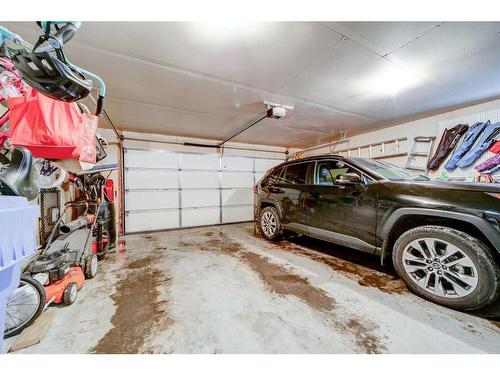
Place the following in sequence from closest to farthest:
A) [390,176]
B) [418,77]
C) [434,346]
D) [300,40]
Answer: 1. [434,346]
2. [300,40]
3. [390,176]
4. [418,77]

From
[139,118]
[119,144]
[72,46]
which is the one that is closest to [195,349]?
[72,46]

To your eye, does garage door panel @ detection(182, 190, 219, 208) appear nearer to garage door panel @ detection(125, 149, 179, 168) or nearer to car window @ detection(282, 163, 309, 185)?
garage door panel @ detection(125, 149, 179, 168)

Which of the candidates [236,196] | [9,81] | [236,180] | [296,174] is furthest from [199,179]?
[9,81]

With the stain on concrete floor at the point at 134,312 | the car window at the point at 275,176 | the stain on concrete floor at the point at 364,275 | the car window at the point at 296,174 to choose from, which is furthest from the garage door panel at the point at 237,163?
the stain on concrete floor at the point at 134,312

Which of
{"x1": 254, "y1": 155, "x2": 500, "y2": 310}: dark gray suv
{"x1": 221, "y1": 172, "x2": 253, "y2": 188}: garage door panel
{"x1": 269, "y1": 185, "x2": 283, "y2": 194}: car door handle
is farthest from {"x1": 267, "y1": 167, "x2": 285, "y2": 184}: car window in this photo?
{"x1": 221, "y1": 172, "x2": 253, "y2": 188}: garage door panel

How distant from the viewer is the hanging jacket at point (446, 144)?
164 inches

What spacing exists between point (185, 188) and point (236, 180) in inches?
71.9

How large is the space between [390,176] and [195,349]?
281cm

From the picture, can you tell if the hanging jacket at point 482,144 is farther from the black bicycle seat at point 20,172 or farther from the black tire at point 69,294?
the black tire at point 69,294

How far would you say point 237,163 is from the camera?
709 centimetres

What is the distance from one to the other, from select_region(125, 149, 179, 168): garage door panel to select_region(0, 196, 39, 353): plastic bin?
5.46 metres

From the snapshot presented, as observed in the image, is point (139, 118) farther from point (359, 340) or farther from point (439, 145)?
point (439, 145)

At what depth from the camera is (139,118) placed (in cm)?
454

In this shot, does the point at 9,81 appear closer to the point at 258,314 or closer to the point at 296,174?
the point at 258,314
